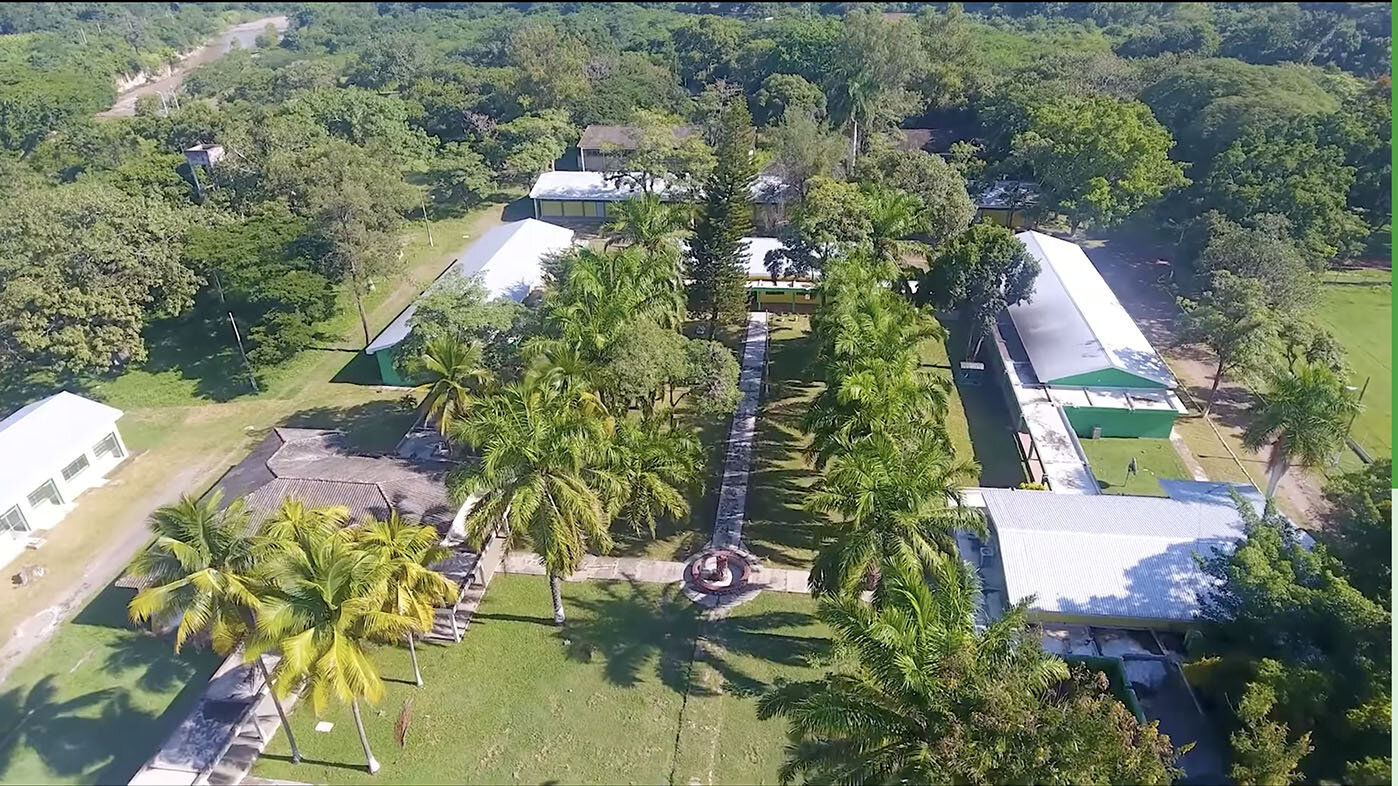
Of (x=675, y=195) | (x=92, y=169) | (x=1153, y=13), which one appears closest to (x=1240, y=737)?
(x=675, y=195)

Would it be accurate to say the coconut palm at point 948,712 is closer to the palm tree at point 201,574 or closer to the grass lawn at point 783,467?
the grass lawn at point 783,467

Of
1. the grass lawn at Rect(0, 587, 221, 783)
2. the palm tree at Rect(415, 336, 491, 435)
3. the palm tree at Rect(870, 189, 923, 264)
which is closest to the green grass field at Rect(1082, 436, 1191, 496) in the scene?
the palm tree at Rect(870, 189, 923, 264)

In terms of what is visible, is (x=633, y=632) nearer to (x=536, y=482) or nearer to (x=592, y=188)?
(x=536, y=482)

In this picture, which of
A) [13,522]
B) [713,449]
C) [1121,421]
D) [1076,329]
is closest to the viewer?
[13,522]

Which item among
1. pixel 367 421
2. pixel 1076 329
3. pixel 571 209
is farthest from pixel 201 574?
pixel 571 209

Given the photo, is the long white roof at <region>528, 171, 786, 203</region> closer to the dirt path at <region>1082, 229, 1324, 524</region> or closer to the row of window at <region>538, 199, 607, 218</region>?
the row of window at <region>538, 199, 607, 218</region>

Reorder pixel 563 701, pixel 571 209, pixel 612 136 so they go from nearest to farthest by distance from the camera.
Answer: pixel 563 701, pixel 571 209, pixel 612 136

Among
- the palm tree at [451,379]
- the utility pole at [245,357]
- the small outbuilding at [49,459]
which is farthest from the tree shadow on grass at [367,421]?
the small outbuilding at [49,459]
